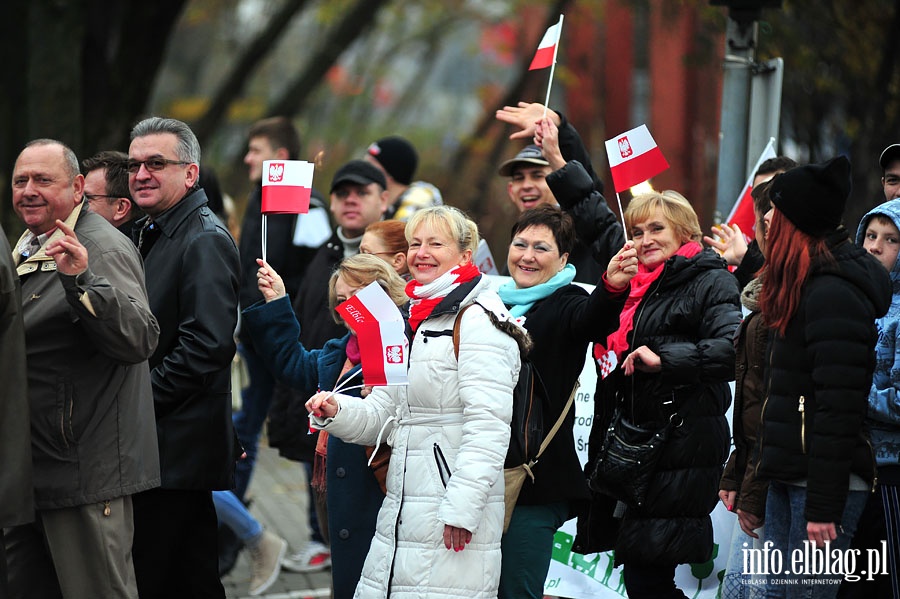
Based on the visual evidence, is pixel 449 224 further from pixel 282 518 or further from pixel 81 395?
pixel 282 518

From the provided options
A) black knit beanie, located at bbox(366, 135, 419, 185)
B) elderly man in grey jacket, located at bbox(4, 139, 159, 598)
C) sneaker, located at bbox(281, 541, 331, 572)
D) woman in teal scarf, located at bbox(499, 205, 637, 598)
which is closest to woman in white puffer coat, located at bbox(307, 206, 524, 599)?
woman in teal scarf, located at bbox(499, 205, 637, 598)

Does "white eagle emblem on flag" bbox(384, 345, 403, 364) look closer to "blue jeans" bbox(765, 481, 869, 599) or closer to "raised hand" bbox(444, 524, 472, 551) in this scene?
"raised hand" bbox(444, 524, 472, 551)

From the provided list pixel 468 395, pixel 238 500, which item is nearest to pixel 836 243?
pixel 468 395

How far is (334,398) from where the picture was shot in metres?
4.93

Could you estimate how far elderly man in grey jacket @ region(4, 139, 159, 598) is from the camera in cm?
461

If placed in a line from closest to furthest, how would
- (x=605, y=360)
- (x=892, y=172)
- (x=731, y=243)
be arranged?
(x=892, y=172) → (x=605, y=360) → (x=731, y=243)

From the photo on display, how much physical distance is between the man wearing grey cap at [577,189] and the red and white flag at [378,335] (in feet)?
4.15

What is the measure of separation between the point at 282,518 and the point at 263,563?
6.77 feet

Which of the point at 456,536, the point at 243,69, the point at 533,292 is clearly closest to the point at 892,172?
the point at 533,292

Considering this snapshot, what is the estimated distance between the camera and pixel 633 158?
579 cm

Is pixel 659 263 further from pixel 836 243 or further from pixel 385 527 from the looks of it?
pixel 385 527

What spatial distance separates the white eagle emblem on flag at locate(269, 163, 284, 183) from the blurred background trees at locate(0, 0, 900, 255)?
62 cm

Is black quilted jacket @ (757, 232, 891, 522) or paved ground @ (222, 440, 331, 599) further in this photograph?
paved ground @ (222, 440, 331, 599)

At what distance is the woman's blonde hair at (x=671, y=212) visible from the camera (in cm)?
562
